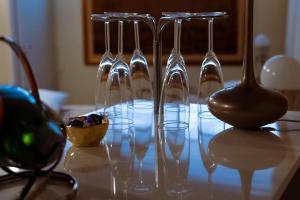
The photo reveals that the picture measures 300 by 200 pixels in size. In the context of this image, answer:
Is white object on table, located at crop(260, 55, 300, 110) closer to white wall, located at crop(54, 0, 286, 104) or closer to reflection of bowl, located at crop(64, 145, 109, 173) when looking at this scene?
reflection of bowl, located at crop(64, 145, 109, 173)

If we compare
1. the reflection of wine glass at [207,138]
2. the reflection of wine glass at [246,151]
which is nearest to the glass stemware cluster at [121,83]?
the reflection of wine glass at [207,138]

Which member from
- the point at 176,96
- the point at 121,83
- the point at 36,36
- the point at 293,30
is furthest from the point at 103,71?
the point at 36,36

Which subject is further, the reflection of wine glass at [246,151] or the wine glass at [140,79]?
the wine glass at [140,79]

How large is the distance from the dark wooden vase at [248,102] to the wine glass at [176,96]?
0.13 meters

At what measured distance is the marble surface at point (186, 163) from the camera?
2.43ft

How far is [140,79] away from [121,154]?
0.43m

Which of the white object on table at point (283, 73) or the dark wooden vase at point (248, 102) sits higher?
the dark wooden vase at point (248, 102)

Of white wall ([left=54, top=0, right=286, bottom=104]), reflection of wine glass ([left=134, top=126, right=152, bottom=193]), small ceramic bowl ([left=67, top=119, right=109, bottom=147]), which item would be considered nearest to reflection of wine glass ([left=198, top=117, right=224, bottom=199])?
reflection of wine glass ([left=134, top=126, right=152, bottom=193])

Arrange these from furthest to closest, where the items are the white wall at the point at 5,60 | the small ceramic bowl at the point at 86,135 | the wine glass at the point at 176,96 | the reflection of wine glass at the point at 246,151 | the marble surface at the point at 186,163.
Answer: the white wall at the point at 5,60 → the wine glass at the point at 176,96 → the small ceramic bowl at the point at 86,135 → the reflection of wine glass at the point at 246,151 → the marble surface at the point at 186,163

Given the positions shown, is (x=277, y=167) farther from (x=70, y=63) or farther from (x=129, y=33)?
(x=70, y=63)

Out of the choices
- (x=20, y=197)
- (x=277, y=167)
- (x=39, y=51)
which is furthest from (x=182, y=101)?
(x=39, y=51)

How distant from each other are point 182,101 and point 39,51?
217 centimetres

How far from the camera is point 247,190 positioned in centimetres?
74

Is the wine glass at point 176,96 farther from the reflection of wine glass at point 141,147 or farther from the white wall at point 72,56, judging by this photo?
the white wall at point 72,56
